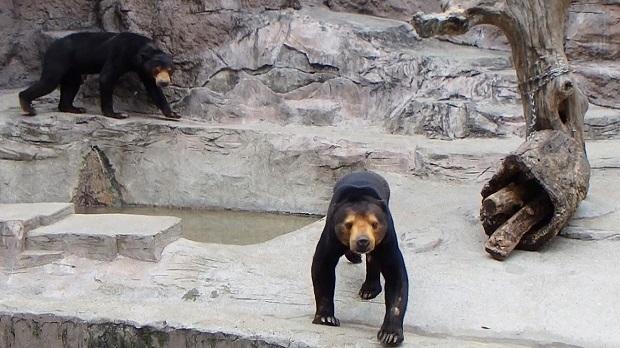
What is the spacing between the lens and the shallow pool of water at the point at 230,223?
6.47m

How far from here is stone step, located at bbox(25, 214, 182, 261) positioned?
501 cm

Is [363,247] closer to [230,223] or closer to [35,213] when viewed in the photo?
[35,213]

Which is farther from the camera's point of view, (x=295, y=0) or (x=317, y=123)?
(x=295, y=0)

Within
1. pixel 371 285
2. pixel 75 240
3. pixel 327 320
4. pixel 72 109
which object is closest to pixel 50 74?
A: pixel 72 109

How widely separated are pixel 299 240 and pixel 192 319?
1.44 meters

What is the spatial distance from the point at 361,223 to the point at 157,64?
5.24 meters

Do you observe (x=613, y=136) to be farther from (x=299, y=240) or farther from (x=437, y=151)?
(x=299, y=240)

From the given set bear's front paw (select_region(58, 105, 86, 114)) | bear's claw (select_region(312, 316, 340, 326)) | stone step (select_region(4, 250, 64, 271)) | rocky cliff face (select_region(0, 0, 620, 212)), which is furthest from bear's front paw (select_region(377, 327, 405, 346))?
bear's front paw (select_region(58, 105, 86, 114))

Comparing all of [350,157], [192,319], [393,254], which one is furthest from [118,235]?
[350,157]

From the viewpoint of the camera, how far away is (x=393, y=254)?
3939 mm

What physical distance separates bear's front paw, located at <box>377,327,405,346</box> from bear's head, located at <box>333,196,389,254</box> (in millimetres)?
388

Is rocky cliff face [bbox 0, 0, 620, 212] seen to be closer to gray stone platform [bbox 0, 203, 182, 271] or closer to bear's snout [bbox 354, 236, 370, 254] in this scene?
gray stone platform [bbox 0, 203, 182, 271]

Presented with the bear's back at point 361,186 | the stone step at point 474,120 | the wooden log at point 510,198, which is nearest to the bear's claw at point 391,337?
the bear's back at point 361,186

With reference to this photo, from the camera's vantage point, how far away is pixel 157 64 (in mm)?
8469
